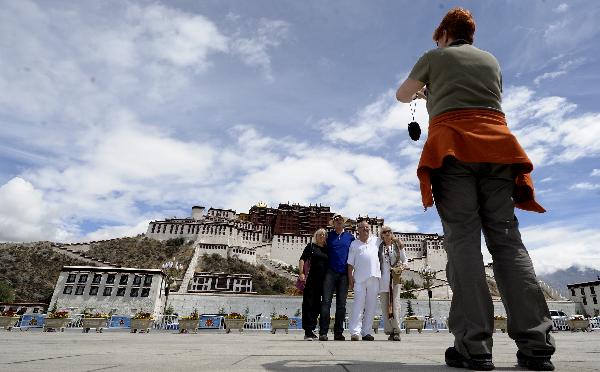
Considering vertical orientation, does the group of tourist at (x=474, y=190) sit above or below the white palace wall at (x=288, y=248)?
below

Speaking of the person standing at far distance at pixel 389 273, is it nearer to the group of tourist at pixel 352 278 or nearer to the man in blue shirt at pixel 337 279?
the group of tourist at pixel 352 278

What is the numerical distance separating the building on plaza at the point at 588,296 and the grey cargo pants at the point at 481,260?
48910mm

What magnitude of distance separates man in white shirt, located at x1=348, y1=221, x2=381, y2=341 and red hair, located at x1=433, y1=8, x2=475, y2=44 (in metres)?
3.93

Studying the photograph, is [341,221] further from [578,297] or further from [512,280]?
[578,297]

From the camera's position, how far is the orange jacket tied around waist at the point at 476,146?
2.36 m

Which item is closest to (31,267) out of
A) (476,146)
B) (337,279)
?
(337,279)

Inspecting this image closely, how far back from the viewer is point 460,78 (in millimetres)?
2615

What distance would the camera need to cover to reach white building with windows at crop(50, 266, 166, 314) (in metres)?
38.0

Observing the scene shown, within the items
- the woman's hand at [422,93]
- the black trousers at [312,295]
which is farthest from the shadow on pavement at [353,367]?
the black trousers at [312,295]

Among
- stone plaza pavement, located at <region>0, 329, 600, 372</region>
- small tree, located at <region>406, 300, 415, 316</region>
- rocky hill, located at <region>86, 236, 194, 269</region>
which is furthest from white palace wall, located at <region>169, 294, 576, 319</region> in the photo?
stone plaza pavement, located at <region>0, 329, 600, 372</region>

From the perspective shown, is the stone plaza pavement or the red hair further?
the red hair

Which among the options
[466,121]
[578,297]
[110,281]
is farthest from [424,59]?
[578,297]

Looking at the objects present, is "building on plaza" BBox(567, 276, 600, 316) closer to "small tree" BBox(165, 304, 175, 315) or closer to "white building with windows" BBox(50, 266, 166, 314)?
"small tree" BBox(165, 304, 175, 315)

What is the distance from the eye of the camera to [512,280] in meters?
2.27
